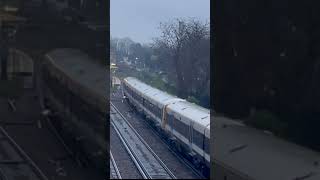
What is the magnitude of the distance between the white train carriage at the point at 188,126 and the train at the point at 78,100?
13.2ft

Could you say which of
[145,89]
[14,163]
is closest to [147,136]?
[145,89]

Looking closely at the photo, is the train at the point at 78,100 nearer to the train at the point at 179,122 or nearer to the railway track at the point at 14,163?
the railway track at the point at 14,163

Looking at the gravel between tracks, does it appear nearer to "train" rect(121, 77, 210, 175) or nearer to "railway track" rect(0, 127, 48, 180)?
"railway track" rect(0, 127, 48, 180)

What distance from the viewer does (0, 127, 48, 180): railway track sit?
2.02 meters

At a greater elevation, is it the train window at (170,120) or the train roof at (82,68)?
the train roof at (82,68)

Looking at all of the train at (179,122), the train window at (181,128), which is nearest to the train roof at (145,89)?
the train at (179,122)

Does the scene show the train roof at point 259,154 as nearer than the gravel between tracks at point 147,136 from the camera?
Yes

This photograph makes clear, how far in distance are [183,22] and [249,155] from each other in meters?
0.87

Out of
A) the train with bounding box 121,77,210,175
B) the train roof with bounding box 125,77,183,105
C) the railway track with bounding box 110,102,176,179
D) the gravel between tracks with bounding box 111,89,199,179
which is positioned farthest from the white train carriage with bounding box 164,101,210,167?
the railway track with bounding box 110,102,176,179

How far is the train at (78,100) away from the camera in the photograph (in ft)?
7.02

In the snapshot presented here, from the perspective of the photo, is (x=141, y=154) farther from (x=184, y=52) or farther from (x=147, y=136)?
(x=184, y=52)

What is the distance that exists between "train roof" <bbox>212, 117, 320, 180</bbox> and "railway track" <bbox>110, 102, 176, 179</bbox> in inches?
26.4

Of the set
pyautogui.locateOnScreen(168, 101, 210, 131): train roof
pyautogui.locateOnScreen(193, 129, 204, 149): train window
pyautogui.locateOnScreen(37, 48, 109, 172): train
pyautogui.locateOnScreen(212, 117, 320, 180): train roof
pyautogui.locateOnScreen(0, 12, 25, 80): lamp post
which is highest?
pyautogui.locateOnScreen(0, 12, 25, 80): lamp post

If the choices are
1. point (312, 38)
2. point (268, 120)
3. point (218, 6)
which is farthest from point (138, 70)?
point (312, 38)
